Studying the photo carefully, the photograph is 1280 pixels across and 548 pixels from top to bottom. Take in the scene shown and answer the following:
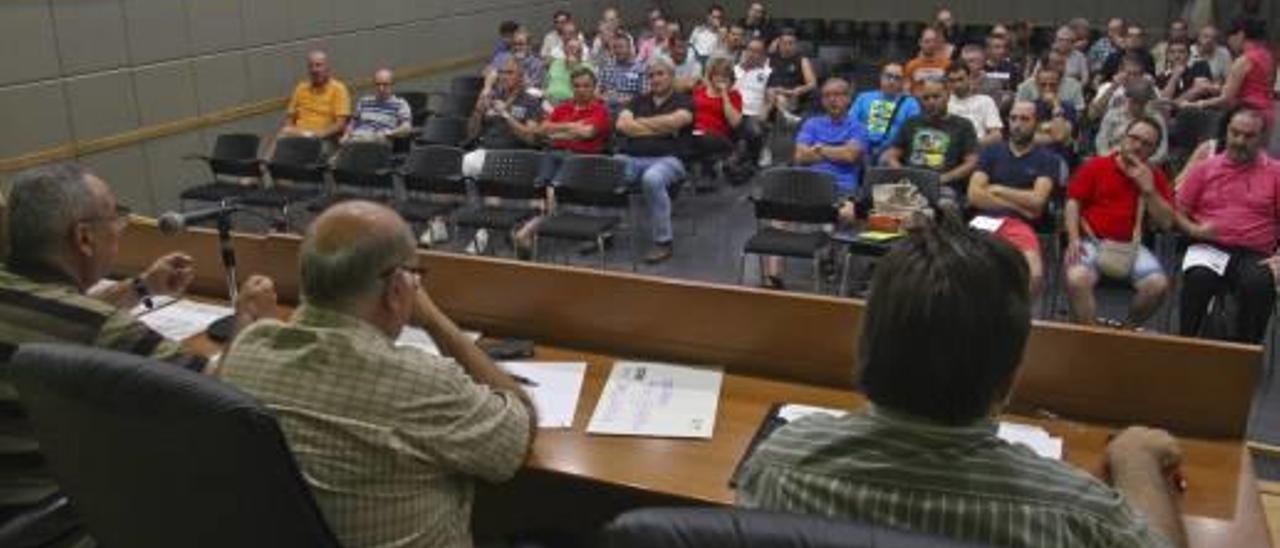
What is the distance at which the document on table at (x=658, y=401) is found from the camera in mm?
2250

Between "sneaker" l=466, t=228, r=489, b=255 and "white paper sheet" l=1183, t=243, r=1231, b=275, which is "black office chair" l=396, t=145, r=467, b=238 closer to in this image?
"sneaker" l=466, t=228, r=489, b=255

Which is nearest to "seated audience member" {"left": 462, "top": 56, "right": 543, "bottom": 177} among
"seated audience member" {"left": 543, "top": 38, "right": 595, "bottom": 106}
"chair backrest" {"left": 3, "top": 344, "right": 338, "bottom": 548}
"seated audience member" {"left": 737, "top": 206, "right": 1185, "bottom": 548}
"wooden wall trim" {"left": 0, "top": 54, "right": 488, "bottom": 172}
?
"seated audience member" {"left": 543, "top": 38, "right": 595, "bottom": 106}

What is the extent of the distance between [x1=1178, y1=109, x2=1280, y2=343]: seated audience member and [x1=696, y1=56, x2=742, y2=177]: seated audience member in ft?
10.5

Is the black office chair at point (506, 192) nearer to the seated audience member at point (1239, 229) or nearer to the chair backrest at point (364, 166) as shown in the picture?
the chair backrest at point (364, 166)

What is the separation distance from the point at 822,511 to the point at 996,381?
26cm

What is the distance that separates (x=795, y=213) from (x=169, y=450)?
13.6 ft

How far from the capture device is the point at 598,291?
2672mm

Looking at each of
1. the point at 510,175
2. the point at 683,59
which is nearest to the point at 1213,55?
the point at 683,59

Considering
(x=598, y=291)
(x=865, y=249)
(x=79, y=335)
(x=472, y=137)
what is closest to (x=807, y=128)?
(x=865, y=249)

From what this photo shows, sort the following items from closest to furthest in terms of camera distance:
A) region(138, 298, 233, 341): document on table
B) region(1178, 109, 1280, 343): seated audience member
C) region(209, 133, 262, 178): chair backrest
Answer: region(138, 298, 233, 341): document on table < region(1178, 109, 1280, 343): seated audience member < region(209, 133, 262, 178): chair backrest

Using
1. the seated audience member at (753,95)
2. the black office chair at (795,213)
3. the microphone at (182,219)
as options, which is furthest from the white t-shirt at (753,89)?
the microphone at (182,219)

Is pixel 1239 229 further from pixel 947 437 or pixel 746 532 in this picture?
pixel 746 532

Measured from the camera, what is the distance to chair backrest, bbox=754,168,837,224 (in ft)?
17.4

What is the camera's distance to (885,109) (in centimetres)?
654
